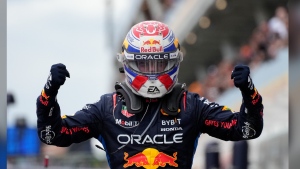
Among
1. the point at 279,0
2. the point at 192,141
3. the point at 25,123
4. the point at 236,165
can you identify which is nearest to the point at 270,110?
the point at 25,123

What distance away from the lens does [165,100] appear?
6.70 metres

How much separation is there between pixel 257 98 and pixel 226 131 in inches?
14.4

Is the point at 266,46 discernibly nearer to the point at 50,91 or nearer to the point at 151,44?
the point at 151,44

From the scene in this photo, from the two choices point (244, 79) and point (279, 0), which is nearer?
point (244, 79)

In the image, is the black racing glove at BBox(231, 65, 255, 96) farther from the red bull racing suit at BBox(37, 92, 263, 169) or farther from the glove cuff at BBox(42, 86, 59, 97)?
the glove cuff at BBox(42, 86, 59, 97)

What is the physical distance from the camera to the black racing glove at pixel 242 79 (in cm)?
630

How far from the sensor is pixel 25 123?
2186 cm

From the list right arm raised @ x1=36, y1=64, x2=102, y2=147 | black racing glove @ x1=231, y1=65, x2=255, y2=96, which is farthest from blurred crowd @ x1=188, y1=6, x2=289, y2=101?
black racing glove @ x1=231, y1=65, x2=255, y2=96

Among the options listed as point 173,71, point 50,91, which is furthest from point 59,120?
point 173,71

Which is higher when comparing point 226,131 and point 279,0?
point 279,0

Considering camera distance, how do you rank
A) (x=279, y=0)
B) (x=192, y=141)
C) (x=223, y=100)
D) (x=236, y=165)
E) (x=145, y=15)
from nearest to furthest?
(x=192, y=141), (x=236, y=165), (x=223, y=100), (x=279, y=0), (x=145, y=15)

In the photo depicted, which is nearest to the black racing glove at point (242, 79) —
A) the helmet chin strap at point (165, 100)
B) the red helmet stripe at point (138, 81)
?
the helmet chin strap at point (165, 100)

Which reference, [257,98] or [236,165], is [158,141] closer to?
[257,98]

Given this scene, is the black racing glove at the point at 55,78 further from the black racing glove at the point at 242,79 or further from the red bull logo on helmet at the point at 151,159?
the black racing glove at the point at 242,79
